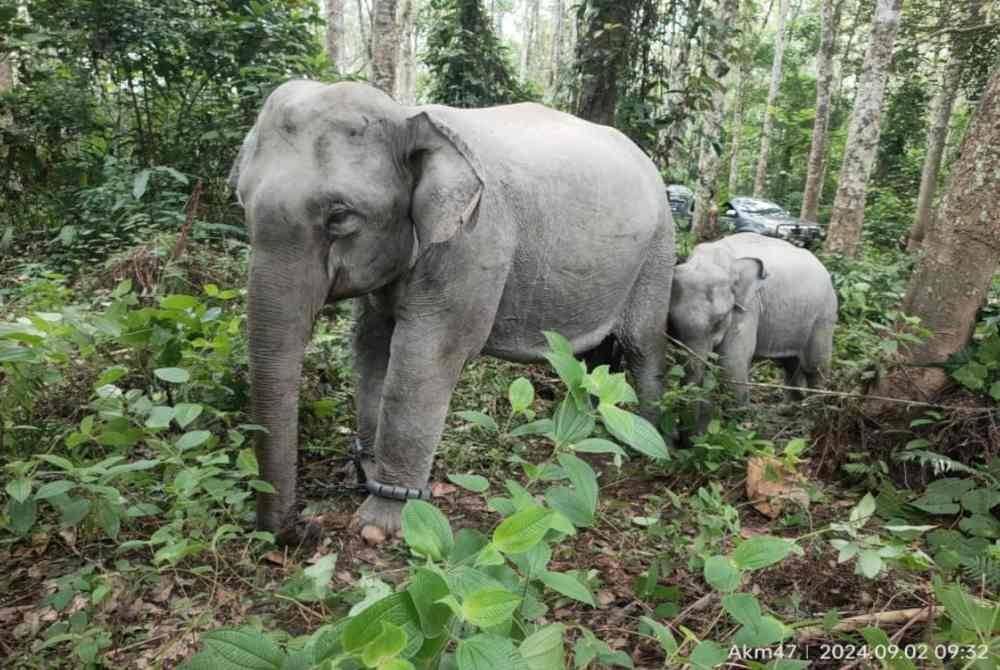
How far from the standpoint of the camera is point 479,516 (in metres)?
3.26

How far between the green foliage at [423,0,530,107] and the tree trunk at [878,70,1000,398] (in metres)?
6.80

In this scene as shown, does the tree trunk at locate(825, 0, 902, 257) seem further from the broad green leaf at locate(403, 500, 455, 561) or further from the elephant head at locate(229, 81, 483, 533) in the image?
the broad green leaf at locate(403, 500, 455, 561)

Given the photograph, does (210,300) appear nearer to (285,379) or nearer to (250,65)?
(285,379)

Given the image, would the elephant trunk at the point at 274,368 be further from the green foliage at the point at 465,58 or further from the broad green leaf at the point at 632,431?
the green foliage at the point at 465,58

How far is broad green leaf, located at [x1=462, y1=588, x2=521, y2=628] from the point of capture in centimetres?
101

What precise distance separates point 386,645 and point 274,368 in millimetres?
1683

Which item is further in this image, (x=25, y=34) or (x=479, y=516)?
(x=25, y=34)

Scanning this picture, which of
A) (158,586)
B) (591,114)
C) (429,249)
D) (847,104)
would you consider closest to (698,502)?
(429,249)

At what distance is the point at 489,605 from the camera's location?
102 centimetres

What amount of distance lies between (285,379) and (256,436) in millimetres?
225

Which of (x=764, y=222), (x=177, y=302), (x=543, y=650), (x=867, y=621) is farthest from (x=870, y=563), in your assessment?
(x=764, y=222)

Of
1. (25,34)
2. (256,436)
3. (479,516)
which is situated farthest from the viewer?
(25,34)

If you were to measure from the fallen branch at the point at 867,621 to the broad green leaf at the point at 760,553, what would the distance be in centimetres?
77

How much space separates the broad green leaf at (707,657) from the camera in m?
1.42
